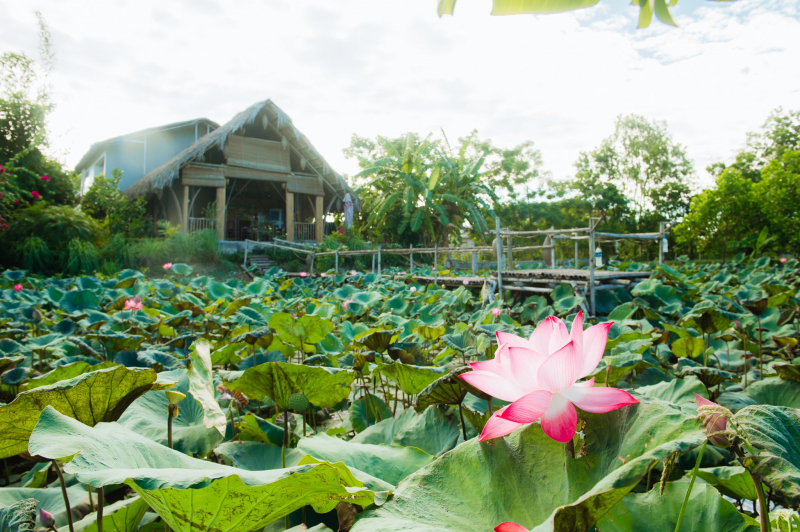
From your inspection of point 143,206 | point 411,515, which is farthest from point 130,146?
point 411,515

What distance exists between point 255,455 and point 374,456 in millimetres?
416

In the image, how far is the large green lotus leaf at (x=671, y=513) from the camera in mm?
587

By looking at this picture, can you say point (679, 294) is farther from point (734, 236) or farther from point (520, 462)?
point (734, 236)

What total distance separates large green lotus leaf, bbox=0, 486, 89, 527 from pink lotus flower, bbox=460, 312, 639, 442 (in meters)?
1.04

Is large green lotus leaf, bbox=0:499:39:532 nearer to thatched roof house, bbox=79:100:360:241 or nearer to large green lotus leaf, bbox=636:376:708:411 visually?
large green lotus leaf, bbox=636:376:708:411

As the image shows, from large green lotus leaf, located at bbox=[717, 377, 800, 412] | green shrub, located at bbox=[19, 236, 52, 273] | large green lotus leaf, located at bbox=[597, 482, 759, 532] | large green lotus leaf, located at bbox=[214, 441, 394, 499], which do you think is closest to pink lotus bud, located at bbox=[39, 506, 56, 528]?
large green lotus leaf, located at bbox=[214, 441, 394, 499]

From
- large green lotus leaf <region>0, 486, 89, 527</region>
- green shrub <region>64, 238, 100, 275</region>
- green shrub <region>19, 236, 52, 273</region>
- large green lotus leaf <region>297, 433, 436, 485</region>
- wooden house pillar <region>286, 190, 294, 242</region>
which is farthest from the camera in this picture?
wooden house pillar <region>286, 190, 294, 242</region>

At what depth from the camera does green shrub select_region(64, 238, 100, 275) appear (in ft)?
26.7

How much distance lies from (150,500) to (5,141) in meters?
13.6

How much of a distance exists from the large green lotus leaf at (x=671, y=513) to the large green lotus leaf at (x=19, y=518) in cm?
78

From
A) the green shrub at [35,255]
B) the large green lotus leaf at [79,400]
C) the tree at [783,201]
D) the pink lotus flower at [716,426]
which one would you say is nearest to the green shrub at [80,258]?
the green shrub at [35,255]

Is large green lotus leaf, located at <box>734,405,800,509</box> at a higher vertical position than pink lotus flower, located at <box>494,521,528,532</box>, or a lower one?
higher

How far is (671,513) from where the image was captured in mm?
599

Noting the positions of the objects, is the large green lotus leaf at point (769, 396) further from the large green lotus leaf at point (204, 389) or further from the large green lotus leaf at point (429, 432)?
the large green lotus leaf at point (204, 389)
